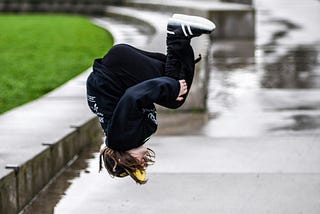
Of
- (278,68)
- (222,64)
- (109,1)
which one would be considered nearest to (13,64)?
(222,64)

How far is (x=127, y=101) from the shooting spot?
3281 millimetres

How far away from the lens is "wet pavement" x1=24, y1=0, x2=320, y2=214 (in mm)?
6281

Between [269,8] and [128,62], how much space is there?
23.9 m

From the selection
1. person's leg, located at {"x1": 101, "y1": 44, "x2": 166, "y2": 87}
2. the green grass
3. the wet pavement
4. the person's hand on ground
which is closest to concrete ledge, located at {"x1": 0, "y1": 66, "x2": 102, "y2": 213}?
the wet pavement

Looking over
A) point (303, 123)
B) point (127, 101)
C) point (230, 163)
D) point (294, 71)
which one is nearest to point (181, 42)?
point (127, 101)

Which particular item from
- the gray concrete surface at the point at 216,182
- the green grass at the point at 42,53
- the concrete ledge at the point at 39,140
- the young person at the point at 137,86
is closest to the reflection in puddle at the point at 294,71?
the green grass at the point at 42,53

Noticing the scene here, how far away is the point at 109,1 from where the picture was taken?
32.1m

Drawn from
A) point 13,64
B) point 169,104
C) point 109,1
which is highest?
point 169,104

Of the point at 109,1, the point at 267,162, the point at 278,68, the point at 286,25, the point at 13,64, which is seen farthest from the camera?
the point at 109,1

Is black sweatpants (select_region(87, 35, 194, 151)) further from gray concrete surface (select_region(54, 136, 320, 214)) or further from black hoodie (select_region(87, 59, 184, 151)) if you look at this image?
gray concrete surface (select_region(54, 136, 320, 214))

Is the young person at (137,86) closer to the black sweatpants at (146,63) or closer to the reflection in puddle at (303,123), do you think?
the black sweatpants at (146,63)

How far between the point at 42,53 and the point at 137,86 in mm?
14085

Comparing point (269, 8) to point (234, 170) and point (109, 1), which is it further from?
point (234, 170)

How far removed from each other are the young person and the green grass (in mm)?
7138
